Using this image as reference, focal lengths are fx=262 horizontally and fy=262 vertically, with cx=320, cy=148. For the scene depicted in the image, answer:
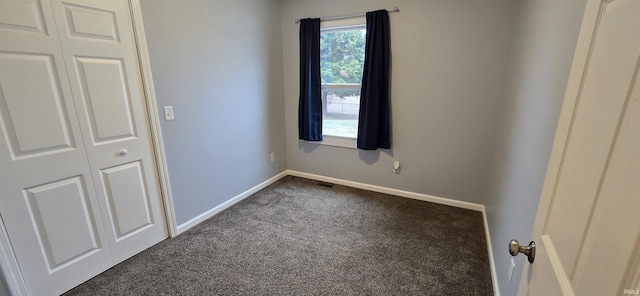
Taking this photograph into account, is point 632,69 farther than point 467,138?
No

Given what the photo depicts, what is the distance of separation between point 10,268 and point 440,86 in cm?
345

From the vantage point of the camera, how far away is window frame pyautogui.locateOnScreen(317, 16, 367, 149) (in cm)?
289

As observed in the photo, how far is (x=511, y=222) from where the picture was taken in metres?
1.49

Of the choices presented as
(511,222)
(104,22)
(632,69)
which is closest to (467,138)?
(511,222)

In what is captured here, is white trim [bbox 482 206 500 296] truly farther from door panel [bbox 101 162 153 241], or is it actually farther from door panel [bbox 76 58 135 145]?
door panel [bbox 76 58 135 145]

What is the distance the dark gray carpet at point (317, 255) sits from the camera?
5.78 feet

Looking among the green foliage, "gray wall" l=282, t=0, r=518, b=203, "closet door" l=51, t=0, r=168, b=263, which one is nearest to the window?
the green foliage

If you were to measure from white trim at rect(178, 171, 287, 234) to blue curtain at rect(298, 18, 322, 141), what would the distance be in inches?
27.9

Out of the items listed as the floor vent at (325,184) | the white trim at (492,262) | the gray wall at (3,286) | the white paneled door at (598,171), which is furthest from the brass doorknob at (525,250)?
the floor vent at (325,184)

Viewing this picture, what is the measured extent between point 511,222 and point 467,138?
1351mm

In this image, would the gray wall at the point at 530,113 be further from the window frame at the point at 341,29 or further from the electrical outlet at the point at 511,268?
the window frame at the point at 341,29

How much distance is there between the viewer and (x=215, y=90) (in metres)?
2.55

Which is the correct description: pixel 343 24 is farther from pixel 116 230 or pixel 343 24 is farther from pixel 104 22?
pixel 116 230

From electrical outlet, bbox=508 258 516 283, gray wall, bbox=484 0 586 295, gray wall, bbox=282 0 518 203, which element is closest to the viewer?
gray wall, bbox=484 0 586 295
